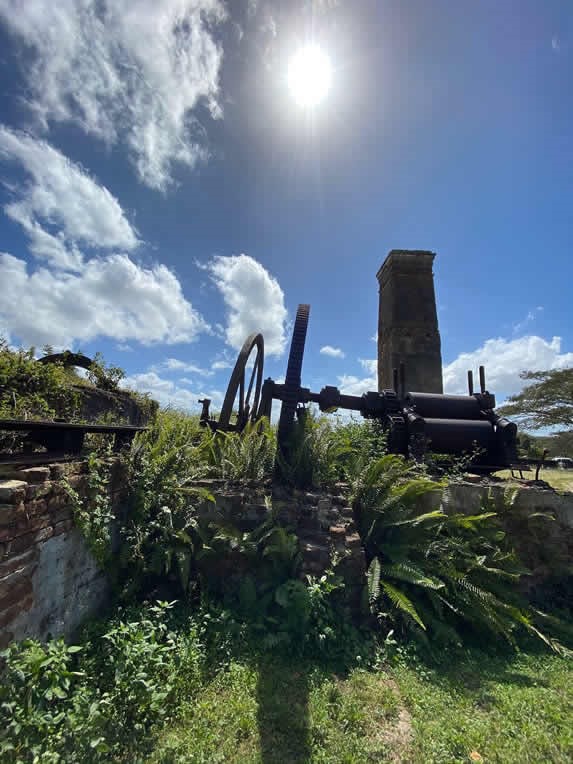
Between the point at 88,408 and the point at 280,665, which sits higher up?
the point at 88,408

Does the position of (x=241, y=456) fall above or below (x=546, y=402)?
below

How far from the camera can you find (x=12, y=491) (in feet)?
5.90

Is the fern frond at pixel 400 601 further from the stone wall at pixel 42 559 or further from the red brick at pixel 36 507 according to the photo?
the red brick at pixel 36 507

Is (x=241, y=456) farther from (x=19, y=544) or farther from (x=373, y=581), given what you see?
(x=19, y=544)

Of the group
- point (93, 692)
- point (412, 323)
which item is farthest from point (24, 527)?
point (412, 323)

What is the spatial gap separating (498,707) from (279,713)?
141cm

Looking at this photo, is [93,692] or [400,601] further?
[400,601]

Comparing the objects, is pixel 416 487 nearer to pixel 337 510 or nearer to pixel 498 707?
pixel 337 510

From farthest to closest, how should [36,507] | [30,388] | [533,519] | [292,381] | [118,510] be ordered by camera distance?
[292,381], [533,519], [30,388], [118,510], [36,507]

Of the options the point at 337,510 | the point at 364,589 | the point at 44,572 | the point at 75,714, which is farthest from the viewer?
the point at 337,510

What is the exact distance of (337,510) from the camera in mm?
3488

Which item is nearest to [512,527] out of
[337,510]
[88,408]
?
[337,510]

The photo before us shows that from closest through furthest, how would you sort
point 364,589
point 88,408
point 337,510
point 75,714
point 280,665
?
point 75,714, point 280,665, point 364,589, point 337,510, point 88,408

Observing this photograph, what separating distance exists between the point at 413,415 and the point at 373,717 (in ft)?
10.7
